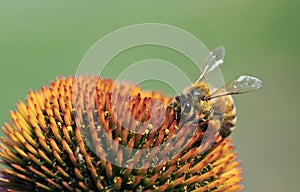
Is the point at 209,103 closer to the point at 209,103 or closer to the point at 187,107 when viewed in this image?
the point at 209,103

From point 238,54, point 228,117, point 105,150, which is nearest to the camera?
point 105,150

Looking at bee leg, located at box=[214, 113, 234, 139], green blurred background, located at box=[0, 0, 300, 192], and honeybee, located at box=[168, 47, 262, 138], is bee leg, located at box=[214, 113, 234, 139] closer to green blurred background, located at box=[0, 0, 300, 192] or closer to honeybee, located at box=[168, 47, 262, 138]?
honeybee, located at box=[168, 47, 262, 138]

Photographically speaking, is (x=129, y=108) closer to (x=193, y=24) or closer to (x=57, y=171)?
(x=57, y=171)

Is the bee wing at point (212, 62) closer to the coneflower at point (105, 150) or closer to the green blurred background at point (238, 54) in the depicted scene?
the coneflower at point (105, 150)

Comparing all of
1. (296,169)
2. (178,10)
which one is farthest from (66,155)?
(178,10)

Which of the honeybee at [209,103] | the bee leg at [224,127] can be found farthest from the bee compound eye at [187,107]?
the bee leg at [224,127]

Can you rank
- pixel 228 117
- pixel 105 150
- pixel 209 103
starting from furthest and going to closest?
pixel 228 117 < pixel 209 103 < pixel 105 150

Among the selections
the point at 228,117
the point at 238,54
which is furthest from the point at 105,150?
the point at 238,54

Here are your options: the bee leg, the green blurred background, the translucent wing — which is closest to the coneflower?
the bee leg
